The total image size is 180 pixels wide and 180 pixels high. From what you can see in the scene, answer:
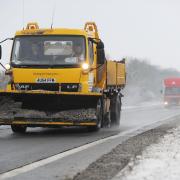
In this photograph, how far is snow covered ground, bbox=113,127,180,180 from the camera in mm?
7707

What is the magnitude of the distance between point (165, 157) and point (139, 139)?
13.4 ft

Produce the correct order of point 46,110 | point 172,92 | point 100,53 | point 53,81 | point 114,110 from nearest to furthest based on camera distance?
point 46,110, point 53,81, point 100,53, point 114,110, point 172,92

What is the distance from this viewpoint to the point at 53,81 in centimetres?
1592

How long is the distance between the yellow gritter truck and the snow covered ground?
14.1 feet

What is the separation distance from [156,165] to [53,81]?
24.9ft

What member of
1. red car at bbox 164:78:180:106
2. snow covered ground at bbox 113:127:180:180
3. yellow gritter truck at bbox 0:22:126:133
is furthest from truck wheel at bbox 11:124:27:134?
red car at bbox 164:78:180:106

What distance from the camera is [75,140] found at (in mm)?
14336

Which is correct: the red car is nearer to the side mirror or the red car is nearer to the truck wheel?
the side mirror

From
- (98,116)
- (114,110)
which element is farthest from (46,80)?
(114,110)

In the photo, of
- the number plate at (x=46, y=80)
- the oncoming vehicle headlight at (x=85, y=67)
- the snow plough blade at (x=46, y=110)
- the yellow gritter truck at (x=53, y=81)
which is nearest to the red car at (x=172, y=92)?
the yellow gritter truck at (x=53, y=81)

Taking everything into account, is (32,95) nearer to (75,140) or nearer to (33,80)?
(33,80)

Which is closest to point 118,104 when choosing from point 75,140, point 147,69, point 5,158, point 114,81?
point 114,81

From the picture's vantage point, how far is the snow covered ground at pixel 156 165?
7.71m

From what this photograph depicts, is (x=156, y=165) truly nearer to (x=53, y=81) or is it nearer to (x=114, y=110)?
(x=53, y=81)
